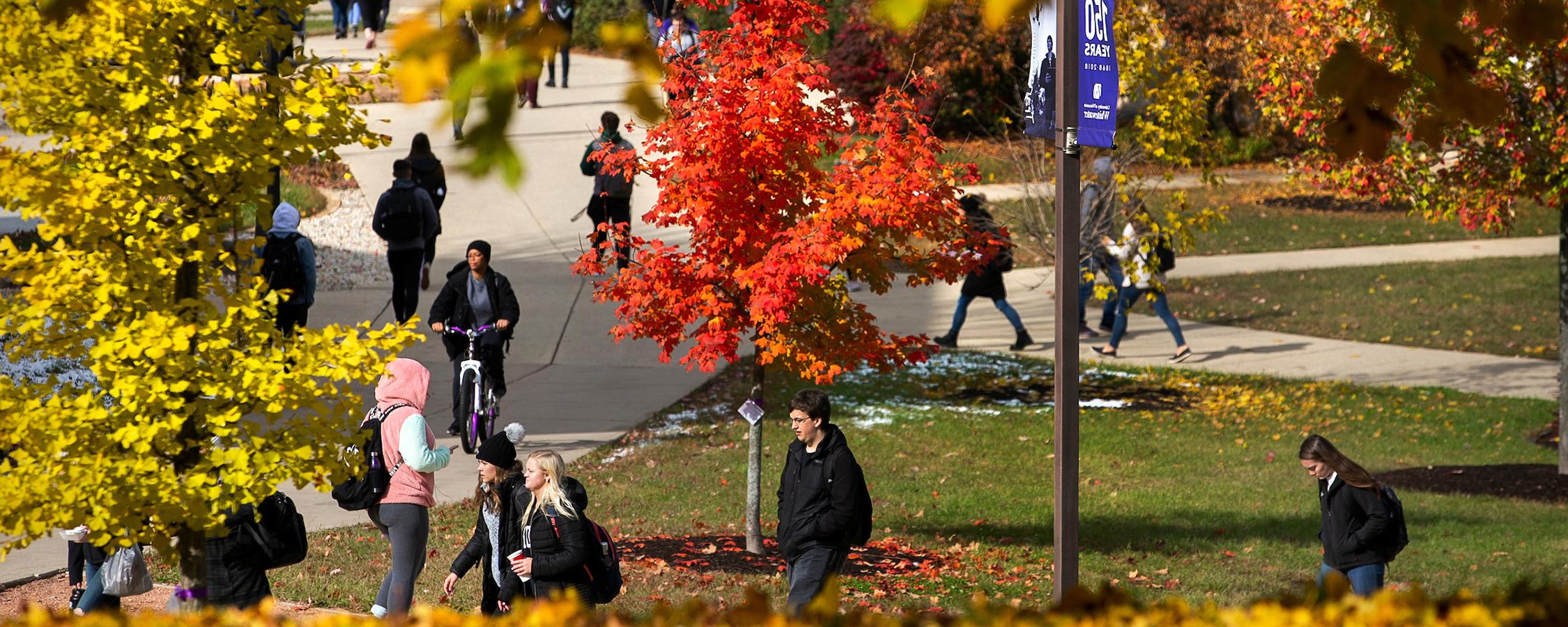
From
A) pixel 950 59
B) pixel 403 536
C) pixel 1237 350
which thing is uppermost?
pixel 950 59

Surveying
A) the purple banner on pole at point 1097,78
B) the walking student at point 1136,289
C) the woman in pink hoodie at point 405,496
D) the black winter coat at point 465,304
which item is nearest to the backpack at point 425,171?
the black winter coat at point 465,304

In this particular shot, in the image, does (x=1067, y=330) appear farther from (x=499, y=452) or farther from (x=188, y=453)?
(x=188, y=453)

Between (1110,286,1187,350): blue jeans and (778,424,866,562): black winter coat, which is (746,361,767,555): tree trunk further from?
(1110,286,1187,350): blue jeans

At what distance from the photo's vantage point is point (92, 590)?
6348 mm

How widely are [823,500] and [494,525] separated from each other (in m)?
1.42

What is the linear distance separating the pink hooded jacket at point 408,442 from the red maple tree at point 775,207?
166 centimetres

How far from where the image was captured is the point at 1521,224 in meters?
23.9

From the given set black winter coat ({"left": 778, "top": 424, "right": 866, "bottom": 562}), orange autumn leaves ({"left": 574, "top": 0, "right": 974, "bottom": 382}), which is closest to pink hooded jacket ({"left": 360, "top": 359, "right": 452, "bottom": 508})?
black winter coat ({"left": 778, "top": 424, "right": 866, "bottom": 562})

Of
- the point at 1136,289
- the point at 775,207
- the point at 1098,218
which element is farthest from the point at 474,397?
the point at 1136,289

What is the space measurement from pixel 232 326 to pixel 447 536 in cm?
399

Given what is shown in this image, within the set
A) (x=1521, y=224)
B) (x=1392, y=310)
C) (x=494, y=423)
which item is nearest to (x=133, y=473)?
(x=494, y=423)

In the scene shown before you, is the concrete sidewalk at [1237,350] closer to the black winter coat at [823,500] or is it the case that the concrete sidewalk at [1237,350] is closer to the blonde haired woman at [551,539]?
the black winter coat at [823,500]

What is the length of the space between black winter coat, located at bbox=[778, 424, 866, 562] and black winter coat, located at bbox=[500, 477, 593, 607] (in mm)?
1032

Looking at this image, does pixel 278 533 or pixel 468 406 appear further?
pixel 468 406
